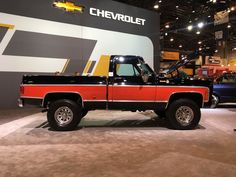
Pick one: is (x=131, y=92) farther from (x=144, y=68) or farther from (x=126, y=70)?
(x=144, y=68)

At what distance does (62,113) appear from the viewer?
8117 mm

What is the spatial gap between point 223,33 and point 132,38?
23.1 feet

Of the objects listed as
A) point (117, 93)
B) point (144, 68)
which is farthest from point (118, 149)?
point (144, 68)

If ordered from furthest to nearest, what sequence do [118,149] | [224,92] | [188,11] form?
[188,11] → [224,92] → [118,149]

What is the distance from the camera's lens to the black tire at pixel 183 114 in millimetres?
8234

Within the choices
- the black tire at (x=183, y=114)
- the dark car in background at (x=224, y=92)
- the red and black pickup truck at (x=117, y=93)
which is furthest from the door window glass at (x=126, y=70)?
the dark car in background at (x=224, y=92)

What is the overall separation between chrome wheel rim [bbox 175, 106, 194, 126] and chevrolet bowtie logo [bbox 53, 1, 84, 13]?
26.1ft

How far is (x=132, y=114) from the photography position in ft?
36.7

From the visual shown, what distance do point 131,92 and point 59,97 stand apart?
1.95m

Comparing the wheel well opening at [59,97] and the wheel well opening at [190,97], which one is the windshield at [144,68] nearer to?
the wheel well opening at [190,97]

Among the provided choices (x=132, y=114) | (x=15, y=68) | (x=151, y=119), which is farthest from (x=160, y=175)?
(x=15, y=68)

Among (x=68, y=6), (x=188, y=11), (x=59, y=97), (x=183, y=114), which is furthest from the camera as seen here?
(x=188, y=11)

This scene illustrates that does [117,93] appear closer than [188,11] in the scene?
Yes

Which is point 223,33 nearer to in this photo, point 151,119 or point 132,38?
point 132,38
